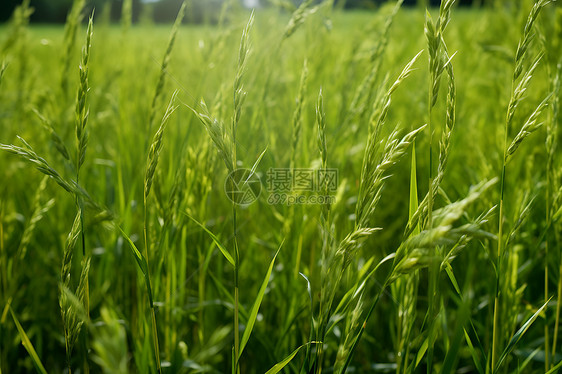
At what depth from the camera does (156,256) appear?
770mm

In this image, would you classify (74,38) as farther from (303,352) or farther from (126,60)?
(126,60)

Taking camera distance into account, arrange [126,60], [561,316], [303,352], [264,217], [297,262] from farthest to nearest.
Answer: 1. [126,60]
2. [264,217]
3. [561,316]
4. [297,262]
5. [303,352]

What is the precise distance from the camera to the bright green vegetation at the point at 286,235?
55cm

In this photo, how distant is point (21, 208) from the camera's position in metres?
1.34

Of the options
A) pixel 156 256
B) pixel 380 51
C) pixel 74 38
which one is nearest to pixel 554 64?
pixel 380 51

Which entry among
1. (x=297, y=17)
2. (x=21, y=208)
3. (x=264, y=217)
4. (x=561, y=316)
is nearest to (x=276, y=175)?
(x=264, y=217)

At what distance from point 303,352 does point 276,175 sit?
0.48 metres

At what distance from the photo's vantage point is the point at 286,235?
87 centimetres

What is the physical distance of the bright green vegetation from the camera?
0.55m

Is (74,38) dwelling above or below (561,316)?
above

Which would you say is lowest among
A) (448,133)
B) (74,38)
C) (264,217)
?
(264,217)

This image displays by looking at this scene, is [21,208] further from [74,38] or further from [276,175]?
Result: [276,175]

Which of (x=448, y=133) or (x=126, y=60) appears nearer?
(x=448, y=133)

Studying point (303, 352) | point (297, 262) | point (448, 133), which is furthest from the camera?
point (297, 262)
